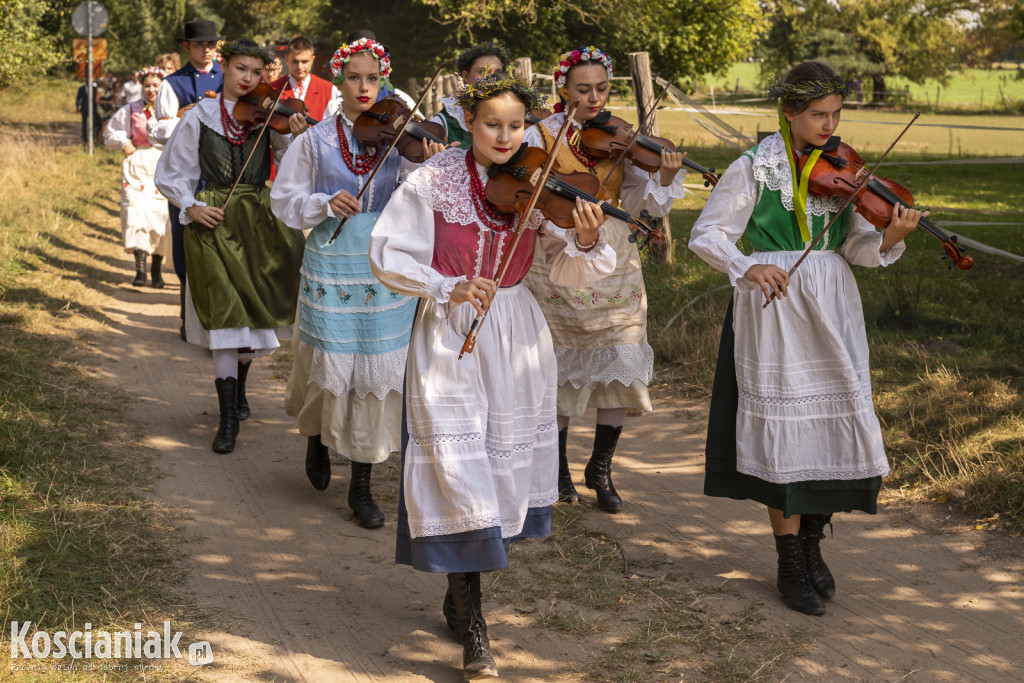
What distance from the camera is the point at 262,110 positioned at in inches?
227

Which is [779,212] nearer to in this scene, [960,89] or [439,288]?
[439,288]

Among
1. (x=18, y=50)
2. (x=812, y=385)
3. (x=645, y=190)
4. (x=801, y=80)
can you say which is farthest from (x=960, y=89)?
(x=812, y=385)

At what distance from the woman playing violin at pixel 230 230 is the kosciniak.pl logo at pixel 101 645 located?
7.51ft

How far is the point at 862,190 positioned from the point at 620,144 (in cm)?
Answer: 131

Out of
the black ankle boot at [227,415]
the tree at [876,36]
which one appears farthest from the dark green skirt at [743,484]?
the tree at [876,36]

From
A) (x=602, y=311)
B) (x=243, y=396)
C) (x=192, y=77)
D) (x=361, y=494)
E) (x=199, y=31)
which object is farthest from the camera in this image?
(x=192, y=77)

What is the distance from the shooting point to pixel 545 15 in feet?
76.1

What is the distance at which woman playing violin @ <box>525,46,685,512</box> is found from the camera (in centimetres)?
493

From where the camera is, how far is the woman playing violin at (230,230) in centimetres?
578

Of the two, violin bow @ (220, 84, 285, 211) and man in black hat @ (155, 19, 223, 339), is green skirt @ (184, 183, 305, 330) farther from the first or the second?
man in black hat @ (155, 19, 223, 339)

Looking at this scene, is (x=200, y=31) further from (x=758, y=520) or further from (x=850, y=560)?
(x=850, y=560)

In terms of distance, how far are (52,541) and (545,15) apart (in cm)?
2056

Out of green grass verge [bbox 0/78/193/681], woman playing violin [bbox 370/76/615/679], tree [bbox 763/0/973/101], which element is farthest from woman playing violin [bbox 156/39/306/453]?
tree [bbox 763/0/973/101]

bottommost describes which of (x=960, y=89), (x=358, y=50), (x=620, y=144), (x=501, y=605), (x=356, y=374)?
(x=501, y=605)
